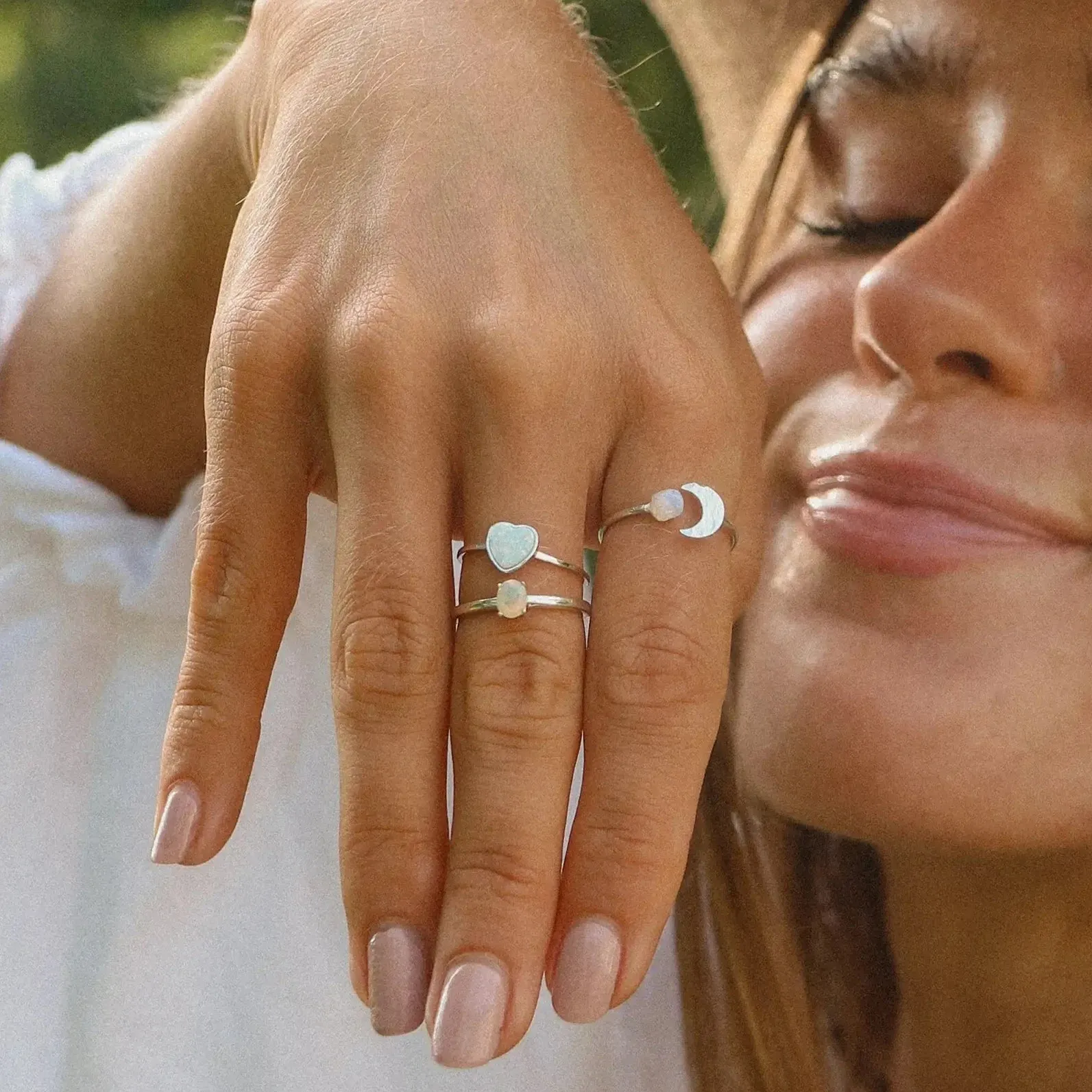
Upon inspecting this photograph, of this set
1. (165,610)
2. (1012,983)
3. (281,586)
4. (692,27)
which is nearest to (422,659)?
(281,586)

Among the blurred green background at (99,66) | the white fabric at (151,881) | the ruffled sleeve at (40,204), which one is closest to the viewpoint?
the white fabric at (151,881)

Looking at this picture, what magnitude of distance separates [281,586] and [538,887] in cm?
18

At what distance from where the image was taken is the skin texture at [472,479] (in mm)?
508

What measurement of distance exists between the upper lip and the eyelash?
0.60ft

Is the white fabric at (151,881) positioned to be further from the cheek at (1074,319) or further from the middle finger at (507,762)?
the cheek at (1074,319)

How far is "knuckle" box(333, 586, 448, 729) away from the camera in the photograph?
1.68 feet

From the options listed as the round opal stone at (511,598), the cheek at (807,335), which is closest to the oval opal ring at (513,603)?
the round opal stone at (511,598)

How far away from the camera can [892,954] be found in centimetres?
98

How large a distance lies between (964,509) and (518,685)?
345mm

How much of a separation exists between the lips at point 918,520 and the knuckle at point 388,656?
0.35m

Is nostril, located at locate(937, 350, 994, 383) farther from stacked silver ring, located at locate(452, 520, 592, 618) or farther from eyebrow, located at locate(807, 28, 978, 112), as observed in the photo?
stacked silver ring, located at locate(452, 520, 592, 618)

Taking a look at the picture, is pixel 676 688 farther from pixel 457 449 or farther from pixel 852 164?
pixel 852 164

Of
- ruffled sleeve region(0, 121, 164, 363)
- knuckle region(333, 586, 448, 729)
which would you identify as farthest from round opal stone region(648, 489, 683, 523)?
ruffled sleeve region(0, 121, 164, 363)

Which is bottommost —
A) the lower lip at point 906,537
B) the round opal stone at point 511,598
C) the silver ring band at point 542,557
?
the lower lip at point 906,537
